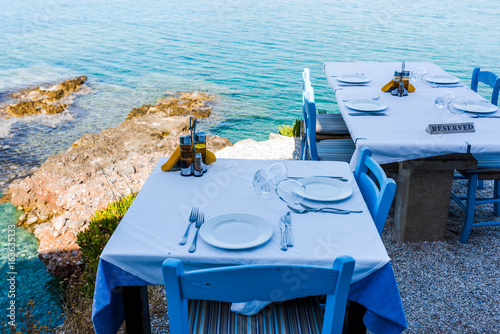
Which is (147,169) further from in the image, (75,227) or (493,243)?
(493,243)

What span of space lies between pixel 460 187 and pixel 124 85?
25.5 ft

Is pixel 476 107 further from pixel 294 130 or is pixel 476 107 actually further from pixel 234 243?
pixel 294 130

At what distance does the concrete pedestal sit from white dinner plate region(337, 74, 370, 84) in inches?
43.9

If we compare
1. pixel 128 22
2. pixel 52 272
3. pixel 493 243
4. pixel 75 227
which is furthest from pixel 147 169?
pixel 128 22

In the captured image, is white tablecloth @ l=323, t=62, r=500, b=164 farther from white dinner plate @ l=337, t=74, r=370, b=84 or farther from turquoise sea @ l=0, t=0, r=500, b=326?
turquoise sea @ l=0, t=0, r=500, b=326

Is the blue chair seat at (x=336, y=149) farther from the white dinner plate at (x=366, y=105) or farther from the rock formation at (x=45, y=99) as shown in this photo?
the rock formation at (x=45, y=99)

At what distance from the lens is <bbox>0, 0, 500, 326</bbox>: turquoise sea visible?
24.4ft

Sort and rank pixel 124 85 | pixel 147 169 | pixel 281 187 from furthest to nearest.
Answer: pixel 124 85 < pixel 147 169 < pixel 281 187

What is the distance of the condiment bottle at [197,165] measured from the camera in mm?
2064

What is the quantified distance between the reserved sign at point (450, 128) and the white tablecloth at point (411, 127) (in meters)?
0.03

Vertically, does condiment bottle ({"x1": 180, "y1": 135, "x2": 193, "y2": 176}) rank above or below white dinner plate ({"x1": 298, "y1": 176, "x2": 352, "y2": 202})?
above

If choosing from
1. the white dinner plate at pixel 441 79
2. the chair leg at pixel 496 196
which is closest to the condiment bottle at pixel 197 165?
the chair leg at pixel 496 196

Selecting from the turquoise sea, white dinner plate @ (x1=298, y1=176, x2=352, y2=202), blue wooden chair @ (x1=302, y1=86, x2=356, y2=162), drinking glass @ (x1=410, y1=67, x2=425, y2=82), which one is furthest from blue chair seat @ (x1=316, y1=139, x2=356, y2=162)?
the turquoise sea

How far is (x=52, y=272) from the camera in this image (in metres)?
3.51
